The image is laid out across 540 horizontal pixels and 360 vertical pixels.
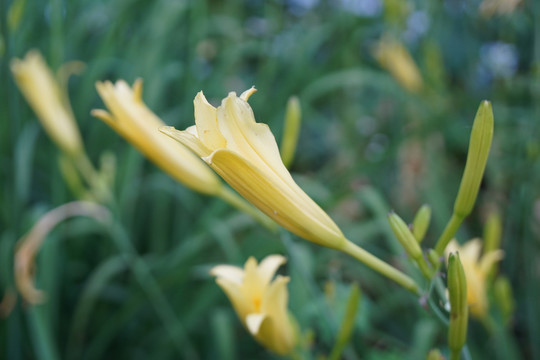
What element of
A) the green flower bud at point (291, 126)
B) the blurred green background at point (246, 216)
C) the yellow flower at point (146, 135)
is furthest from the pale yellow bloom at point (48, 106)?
the green flower bud at point (291, 126)

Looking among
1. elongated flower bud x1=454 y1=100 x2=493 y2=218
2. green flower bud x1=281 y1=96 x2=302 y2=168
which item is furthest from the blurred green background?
elongated flower bud x1=454 y1=100 x2=493 y2=218

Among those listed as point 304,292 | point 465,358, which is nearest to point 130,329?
point 304,292

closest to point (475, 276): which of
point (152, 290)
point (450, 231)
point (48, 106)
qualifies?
point (450, 231)

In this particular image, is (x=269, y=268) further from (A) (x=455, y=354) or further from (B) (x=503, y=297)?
(B) (x=503, y=297)

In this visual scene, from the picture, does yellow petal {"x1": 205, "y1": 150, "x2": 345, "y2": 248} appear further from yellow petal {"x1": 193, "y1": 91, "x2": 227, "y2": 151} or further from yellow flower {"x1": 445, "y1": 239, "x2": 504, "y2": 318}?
yellow flower {"x1": 445, "y1": 239, "x2": 504, "y2": 318}

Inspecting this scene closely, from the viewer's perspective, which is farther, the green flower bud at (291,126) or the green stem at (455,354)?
the green flower bud at (291,126)

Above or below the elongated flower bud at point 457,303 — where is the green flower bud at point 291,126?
above

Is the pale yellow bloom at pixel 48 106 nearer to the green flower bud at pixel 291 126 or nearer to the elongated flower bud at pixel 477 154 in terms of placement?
the green flower bud at pixel 291 126
